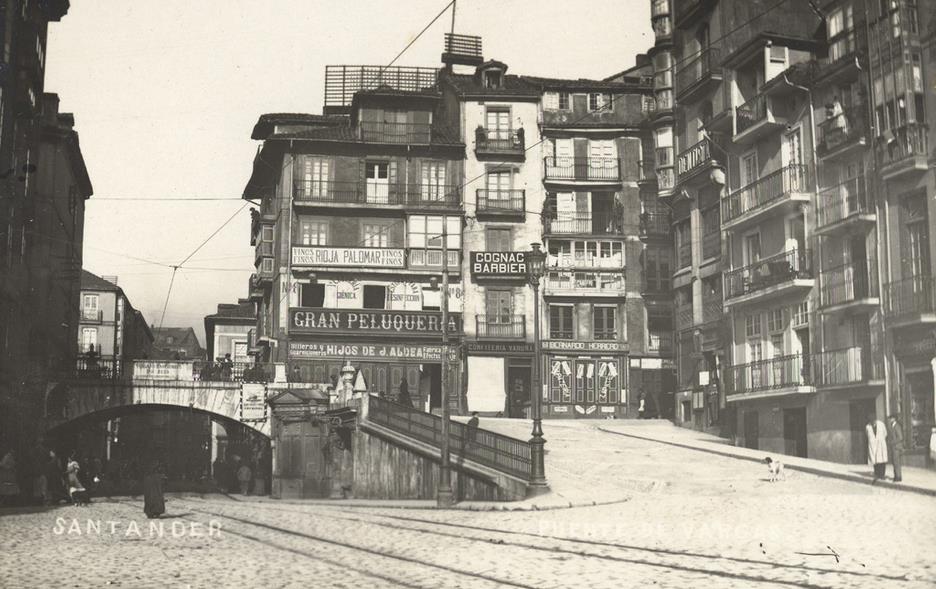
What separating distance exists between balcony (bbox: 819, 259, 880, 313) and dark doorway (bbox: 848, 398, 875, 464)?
7.69 ft

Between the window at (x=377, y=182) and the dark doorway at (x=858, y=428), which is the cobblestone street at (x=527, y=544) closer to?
the dark doorway at (x=858, y=428)

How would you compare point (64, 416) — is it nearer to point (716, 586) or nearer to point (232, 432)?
point (232, 432)

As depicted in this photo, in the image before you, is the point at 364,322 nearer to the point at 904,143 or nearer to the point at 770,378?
the point at 770,378

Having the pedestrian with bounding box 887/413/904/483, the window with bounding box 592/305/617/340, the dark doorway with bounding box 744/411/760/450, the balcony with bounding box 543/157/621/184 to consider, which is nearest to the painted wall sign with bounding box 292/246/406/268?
the balcony with bounding box 543/157/621/184

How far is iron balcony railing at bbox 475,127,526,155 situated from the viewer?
52.8 metres

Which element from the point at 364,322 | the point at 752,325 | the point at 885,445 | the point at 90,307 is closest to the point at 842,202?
the point at 885,445

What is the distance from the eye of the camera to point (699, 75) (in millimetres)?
42250

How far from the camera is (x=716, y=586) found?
1260 cm

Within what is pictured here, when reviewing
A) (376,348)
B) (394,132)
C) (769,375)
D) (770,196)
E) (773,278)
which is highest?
(394,132)

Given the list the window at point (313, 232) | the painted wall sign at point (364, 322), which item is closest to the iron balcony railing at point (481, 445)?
the painted wall sign at point (364, 322)

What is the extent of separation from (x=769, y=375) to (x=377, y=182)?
78.4 ft

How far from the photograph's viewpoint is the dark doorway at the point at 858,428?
2567 cm

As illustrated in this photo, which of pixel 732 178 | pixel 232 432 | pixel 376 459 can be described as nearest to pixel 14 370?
pixel 376 459

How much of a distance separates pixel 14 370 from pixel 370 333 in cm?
2157
